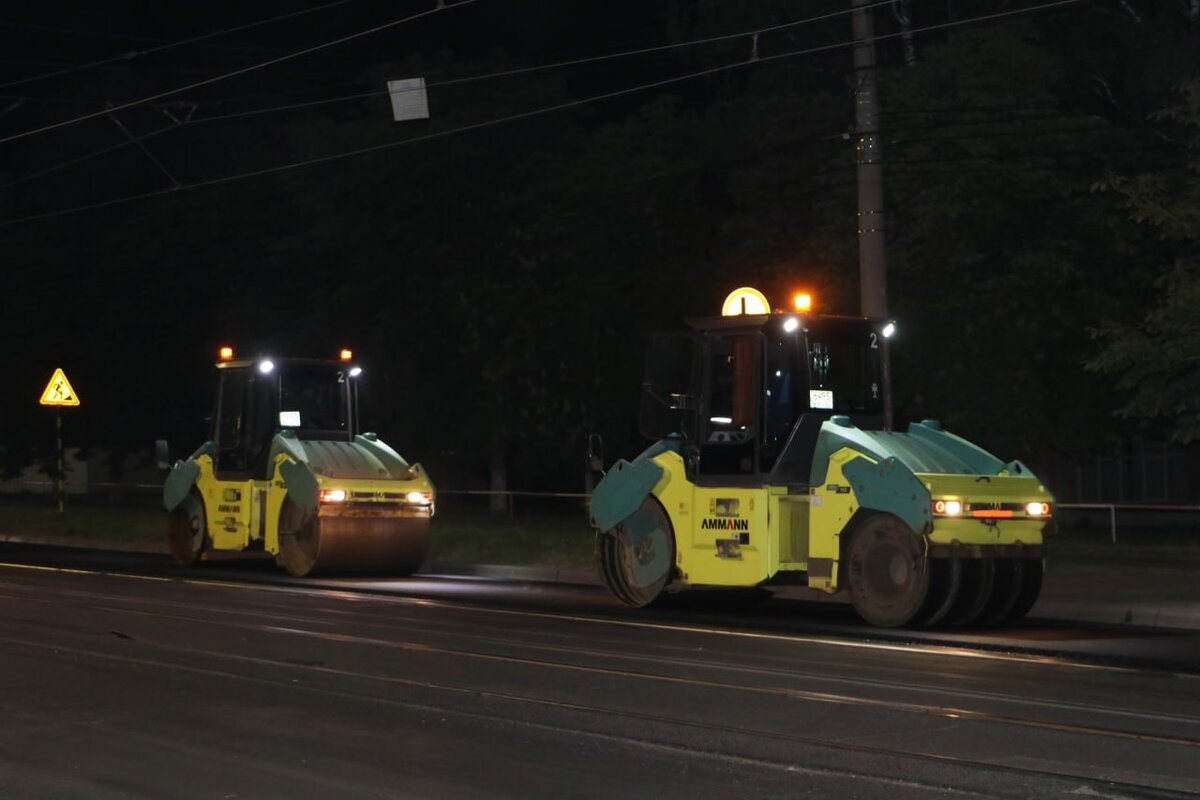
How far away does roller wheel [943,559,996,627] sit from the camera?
16.8 m

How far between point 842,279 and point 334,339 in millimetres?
17516

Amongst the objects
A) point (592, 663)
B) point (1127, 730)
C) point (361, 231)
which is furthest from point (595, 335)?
point (1127, 730)

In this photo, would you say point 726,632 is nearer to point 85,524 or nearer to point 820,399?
point 820,399

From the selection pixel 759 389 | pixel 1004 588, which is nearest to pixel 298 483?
pixel 759 389

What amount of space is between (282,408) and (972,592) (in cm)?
1152

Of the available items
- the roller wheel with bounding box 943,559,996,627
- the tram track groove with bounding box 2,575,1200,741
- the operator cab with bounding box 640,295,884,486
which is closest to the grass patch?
the operator cab with bounding box 640,295,884,486

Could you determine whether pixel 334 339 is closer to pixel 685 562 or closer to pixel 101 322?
pixel 101 322

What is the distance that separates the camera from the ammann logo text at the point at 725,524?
18156 millimetres

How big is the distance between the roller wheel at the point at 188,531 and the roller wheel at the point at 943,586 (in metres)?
12.8

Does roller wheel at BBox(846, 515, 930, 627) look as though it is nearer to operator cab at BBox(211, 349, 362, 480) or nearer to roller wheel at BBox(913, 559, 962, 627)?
roller wheel at BBox(913, 559, 962, 627)

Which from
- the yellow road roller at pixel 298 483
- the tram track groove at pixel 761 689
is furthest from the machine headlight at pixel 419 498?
the tram track groove at pixel 761 689

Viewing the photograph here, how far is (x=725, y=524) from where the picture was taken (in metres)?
18.3

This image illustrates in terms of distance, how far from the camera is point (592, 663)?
45.3 feet

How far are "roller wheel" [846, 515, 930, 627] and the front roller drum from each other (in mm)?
8030
